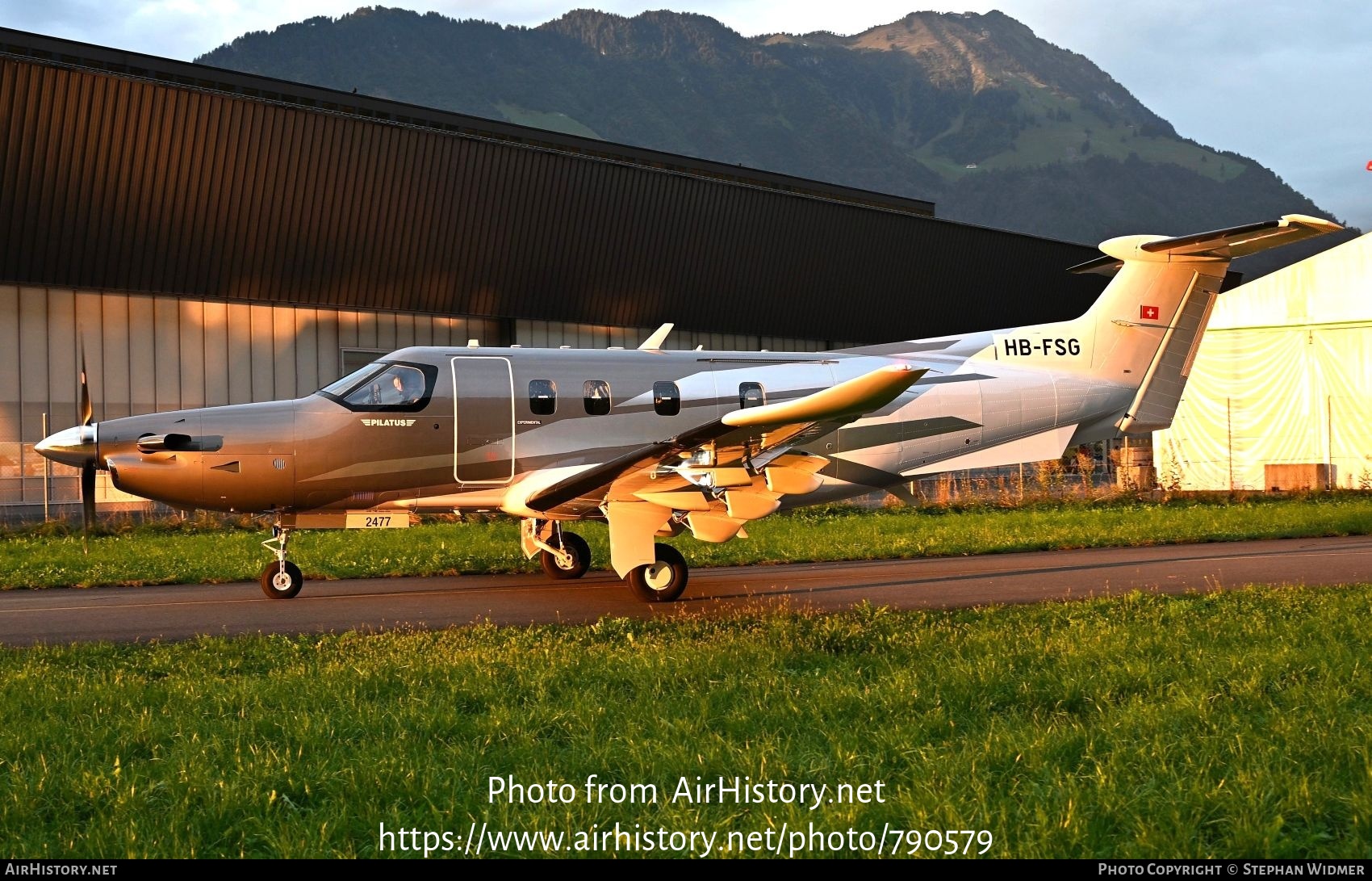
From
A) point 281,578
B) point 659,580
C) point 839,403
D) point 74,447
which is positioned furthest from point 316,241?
point 839,403

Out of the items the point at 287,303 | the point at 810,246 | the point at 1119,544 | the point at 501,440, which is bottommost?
the point at 1119,544

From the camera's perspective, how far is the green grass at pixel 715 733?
4867 millimetres

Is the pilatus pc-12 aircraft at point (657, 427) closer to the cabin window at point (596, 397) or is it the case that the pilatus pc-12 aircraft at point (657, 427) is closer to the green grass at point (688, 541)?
the cabin window at point (596, 397)

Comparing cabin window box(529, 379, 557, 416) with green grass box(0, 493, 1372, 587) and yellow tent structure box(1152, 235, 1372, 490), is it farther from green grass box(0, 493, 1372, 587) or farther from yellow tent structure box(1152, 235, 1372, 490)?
yellow tent structure box(1152, 235, 1372, 490)

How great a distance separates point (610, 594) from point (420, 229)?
2556 centimetres

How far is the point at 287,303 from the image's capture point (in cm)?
3634

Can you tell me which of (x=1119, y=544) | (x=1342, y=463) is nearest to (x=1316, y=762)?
(x=1119, y=544)

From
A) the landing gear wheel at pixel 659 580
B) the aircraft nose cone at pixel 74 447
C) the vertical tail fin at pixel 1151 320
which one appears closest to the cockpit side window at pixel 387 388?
the aircraft nose cone at pixel 74 447

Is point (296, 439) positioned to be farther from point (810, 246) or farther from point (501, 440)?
A: point (810, 246)

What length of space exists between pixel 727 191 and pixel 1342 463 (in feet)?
72.4

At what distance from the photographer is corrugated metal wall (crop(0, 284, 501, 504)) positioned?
3216 centimetres

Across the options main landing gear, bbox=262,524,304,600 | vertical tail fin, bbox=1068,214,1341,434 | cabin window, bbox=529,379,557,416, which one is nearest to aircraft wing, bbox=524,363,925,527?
cabin window, bbox=529,379,557,416

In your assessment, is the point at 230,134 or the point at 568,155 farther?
the point at 568,155

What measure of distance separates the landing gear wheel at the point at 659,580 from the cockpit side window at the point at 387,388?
10.8ft
